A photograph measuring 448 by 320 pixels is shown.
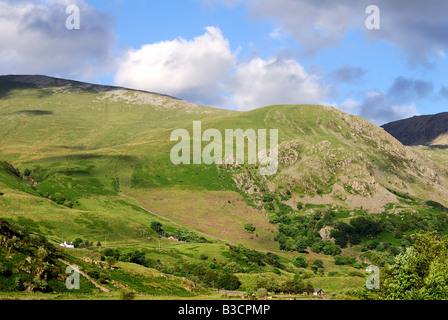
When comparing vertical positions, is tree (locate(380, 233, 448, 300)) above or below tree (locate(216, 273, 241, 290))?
above

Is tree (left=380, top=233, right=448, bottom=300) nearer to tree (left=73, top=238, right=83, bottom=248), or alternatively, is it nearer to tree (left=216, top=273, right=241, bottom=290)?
tree (left=216, top=273, right=241, bottom=290)

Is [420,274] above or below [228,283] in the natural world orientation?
above

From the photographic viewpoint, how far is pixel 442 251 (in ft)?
230

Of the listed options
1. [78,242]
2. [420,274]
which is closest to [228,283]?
[420,274]

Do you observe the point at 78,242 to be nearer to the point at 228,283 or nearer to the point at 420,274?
the point at 228,283

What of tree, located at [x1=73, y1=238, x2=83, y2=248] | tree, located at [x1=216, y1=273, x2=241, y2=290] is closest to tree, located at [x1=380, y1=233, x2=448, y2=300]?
tree, located at [x1=216, y1=273, x2=241, y2=290]

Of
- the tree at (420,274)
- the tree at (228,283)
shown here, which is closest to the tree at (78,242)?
the tree at (228,283)

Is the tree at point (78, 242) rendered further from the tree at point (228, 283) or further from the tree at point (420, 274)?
the tree at point (420, 274)

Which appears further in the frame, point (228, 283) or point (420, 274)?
point (228, 283)

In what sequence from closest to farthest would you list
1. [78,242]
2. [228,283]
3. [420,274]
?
[420,274] < [228,283] < [78,242]
